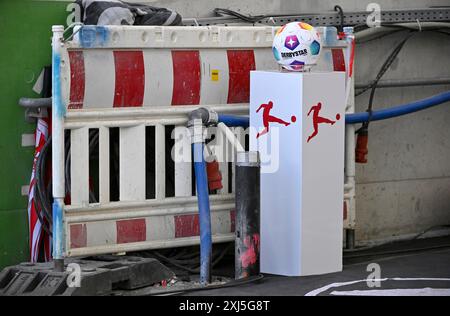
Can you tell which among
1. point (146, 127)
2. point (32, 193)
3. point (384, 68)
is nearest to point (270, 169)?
point (146, 127)

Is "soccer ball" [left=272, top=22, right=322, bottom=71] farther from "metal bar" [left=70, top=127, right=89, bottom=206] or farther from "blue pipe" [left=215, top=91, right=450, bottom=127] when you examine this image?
"metal bar" [left=70, top=127, right=89, bottom=206]

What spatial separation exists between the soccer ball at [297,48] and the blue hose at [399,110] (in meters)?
0.95

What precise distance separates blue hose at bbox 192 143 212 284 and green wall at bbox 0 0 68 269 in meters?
1.14

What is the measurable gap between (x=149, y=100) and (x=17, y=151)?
2.93 ft

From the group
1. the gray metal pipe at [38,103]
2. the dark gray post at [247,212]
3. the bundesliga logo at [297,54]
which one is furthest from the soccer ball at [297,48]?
the gray metal pipe at [38,103]

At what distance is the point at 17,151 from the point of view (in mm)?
7664

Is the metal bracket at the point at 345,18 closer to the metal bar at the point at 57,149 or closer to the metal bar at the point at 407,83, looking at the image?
the metal bar at the point at 407,83

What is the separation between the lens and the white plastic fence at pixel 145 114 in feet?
24.1

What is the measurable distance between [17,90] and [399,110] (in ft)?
9.07

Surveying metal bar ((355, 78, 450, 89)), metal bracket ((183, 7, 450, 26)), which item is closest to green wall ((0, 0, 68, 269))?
metal bracket ((183, 7, 450, 26))

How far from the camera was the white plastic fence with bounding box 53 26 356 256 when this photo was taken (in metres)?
7.35
